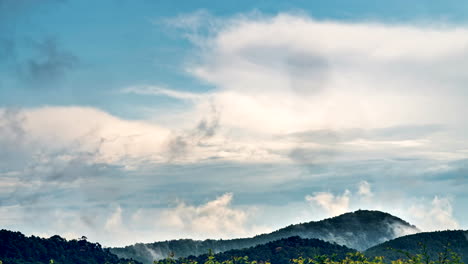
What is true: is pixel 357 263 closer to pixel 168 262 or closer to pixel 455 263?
pixel 455 263

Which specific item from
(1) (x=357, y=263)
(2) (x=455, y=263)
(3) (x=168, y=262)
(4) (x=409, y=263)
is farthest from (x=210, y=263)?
(2) (x=455, y=263)

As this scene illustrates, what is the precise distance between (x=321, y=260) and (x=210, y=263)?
35.5 meters

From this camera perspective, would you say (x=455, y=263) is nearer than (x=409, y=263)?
Yes

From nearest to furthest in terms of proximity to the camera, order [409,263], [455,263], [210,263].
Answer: [455,263] < [409,263] < [210,263]

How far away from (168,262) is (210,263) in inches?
432

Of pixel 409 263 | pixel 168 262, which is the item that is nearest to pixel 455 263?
pixel 409 263

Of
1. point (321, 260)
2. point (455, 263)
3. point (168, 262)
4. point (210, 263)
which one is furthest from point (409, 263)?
point (168, 262)

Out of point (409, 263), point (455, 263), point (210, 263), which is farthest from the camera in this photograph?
point (210, 263)

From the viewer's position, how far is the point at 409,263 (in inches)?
3625

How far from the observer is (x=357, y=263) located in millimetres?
97062

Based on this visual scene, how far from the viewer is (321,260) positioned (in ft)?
293

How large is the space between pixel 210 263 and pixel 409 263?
4092cm

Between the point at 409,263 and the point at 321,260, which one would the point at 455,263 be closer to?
the point at 409,263

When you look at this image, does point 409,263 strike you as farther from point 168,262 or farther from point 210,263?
point 168,262
